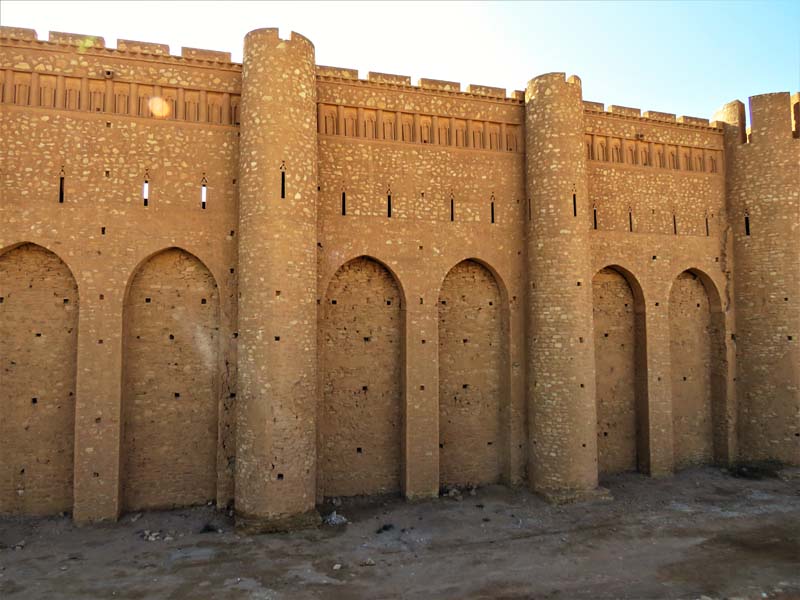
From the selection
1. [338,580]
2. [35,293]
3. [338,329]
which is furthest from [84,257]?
[338,580]

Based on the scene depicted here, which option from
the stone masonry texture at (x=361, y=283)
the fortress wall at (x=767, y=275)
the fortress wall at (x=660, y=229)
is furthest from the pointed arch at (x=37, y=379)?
the fortress wall at (x=767, y=275)

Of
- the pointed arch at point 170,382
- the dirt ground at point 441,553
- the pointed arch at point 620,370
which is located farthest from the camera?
the pointed arch at point 620,370

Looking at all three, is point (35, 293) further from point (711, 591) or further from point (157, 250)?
point (711, 591)

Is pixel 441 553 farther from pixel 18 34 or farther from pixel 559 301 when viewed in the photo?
pixel 18 34

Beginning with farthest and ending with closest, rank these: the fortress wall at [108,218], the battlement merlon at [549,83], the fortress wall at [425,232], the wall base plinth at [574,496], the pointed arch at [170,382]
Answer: the battlement merlon at [549,83], the fortress wall at [425,232], the wall base plinth at [574,496], the pointed arch at [170,382], the fortress wall at [108,218]

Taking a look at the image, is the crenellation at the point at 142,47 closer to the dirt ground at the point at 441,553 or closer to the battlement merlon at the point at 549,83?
the battlement merlon at the point at 549,83

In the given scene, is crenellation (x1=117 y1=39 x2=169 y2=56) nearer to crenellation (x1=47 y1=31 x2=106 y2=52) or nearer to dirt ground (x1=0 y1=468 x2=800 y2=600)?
crenellation (x1=47 y1=31 x2=106 y2=52)

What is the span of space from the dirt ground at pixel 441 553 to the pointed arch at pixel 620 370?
2.09 m

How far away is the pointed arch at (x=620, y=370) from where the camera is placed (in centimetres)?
1493

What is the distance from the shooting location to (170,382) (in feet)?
39.2

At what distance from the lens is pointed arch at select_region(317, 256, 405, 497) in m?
12.9

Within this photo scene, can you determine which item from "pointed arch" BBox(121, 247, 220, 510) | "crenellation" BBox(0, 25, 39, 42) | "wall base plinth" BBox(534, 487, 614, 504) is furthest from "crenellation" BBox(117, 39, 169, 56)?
"wall base plinth" BBox(534, 487, 614, 504)

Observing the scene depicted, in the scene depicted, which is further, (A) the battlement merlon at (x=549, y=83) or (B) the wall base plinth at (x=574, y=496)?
(A) the battlement merlon at (x=549, y=83)

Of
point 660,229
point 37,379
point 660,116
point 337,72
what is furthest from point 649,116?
point 37,379
